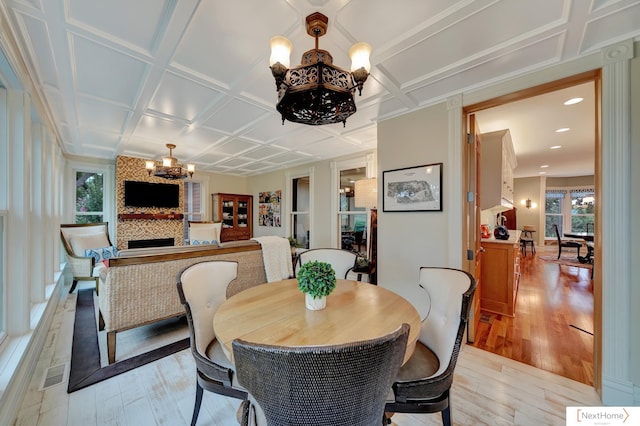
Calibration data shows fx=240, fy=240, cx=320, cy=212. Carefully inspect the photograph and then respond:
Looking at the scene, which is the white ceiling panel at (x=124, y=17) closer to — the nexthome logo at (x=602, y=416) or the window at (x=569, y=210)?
the nexthome logo at (x=602, y=416)

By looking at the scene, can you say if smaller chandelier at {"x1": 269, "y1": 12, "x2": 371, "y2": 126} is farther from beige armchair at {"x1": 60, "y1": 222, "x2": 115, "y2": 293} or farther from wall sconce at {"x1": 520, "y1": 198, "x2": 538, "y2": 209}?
wall sconce at {"x1": 520, "y1": 198, "x2": 538, "y2": 209}

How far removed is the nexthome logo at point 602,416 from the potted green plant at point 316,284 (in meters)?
1.74

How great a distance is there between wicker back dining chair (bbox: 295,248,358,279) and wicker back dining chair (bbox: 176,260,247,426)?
2.98 feet

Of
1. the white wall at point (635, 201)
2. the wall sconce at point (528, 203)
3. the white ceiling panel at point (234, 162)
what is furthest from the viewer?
the wall sconce at point (528, 203)

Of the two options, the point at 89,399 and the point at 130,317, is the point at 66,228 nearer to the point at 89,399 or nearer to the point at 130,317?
the point at 130,317

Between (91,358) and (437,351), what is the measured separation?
2.87 m

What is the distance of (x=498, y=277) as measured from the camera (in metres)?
3.17

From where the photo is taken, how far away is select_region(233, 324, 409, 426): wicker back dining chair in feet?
1.99

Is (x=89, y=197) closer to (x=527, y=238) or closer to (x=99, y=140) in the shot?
(x=99, y=140)

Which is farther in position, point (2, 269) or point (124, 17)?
point (2, 269)

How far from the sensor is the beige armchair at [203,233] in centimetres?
503

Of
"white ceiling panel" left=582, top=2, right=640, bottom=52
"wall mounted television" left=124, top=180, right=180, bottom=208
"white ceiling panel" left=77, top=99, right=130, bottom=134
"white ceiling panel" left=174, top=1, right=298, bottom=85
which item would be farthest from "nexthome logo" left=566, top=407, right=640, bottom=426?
"wall mounted television" left=124, top=180, right=180, bottom=208

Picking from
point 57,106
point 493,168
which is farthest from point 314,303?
point 57,106

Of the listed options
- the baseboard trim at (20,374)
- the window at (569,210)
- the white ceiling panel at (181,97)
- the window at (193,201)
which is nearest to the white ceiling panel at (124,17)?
the white ceiling panel at (181,97)
